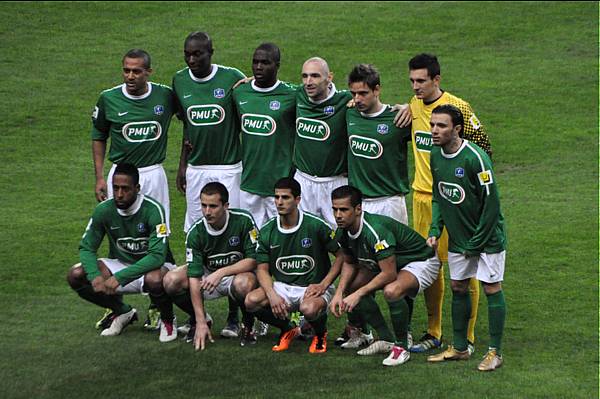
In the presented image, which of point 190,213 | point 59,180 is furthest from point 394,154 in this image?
point 59,180

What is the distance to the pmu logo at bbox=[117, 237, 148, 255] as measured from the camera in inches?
374

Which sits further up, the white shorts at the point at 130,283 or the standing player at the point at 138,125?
the standing player at the point at 138,125

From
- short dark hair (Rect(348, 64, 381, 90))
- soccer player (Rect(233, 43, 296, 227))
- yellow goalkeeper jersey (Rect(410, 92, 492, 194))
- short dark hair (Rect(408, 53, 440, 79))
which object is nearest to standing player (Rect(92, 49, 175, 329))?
soccer player (Rect(233, 43, 296, 227))

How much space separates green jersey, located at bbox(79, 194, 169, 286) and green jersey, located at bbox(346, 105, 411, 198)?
4.95 feet

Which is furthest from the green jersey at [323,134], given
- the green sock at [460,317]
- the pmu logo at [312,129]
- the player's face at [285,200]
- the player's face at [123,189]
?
the green sock at [460,317]

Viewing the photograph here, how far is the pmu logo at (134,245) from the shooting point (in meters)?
9.50

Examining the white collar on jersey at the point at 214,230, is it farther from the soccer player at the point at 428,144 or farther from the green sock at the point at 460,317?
the green sock at the point at 460,317

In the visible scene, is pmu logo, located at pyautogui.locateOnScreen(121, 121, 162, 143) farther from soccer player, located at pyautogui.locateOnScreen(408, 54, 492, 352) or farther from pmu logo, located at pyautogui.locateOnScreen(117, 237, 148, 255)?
soccer player, located at pyautogui.locateOnScreen(408, 54, 492, 352)

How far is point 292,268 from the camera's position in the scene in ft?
30.5

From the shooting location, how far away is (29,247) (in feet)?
38.0

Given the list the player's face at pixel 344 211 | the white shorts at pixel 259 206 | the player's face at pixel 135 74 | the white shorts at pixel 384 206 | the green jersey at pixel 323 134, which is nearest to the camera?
the player's face at pixel 344 211

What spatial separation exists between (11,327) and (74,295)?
990mm

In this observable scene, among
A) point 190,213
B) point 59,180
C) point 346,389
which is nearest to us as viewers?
point 346,389

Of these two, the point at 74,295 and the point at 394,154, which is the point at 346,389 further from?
the point at 74,295
